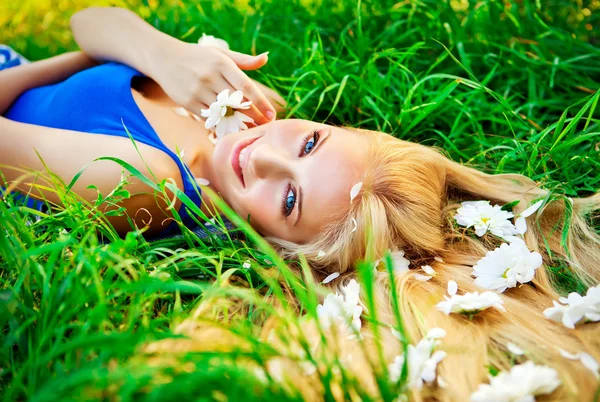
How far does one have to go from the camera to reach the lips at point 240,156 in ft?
6.70

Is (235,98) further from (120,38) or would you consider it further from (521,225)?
(521,225)

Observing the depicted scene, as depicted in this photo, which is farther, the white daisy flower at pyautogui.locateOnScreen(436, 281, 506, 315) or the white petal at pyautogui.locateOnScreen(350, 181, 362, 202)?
the white petal at pyautogui.locateOnScreen(350, 181, 362, 202)

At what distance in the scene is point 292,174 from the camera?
190 cm

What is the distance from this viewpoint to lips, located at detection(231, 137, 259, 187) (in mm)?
2043

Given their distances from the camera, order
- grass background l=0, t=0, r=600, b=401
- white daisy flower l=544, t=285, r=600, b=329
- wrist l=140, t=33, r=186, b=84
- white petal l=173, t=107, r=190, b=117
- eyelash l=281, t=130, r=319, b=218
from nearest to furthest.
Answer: grass background l=0, t=0, r=600, b=401
white daisy flower l=544, t=285, r=600, b=329
eyelash l=281, t=130, r=319, b=218
wrist l=140, t=33, r=186, b=84
white petal l=173, t=107, r=190, b=117

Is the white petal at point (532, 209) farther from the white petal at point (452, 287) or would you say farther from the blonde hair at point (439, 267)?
the white petal at point (452, 287)

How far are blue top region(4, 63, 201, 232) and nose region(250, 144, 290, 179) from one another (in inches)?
11.9

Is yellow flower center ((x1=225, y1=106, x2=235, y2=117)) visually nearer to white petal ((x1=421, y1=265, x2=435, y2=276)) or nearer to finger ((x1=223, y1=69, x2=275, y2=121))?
finger ((x1=223, y1=69, x2=275, y2=121))

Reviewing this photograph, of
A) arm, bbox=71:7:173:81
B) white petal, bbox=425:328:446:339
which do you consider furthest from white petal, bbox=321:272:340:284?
arm, bbox=71:7:173:81

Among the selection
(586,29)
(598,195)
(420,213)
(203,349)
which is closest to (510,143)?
(598,195)

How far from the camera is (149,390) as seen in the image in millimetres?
1062

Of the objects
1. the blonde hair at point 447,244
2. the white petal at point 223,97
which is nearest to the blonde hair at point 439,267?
the blonde hair at point 447,244

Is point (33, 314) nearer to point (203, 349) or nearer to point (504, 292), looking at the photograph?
point (203, 349)

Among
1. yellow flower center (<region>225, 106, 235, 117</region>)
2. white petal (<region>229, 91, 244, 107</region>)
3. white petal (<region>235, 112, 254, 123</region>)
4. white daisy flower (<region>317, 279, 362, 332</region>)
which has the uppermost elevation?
white petal (<region>229, 91, 244, 107</region>)
